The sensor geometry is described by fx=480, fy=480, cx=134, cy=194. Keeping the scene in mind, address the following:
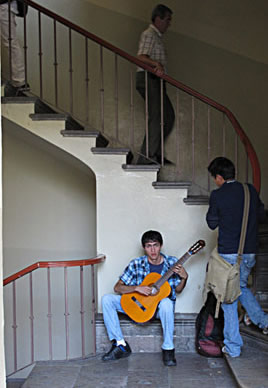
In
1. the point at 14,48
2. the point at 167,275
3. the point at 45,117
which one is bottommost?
the point at 167,275

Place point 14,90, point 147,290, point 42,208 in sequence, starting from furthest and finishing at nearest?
point 42,208 < point 14,90 < point 147,290

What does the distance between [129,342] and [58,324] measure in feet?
4.88

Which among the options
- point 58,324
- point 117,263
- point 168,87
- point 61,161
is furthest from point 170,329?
point 168,87

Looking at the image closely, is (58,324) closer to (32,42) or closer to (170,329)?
(170,329)

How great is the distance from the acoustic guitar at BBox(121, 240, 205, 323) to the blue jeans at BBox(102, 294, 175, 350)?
0.18ft

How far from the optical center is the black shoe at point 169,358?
3.44 meters

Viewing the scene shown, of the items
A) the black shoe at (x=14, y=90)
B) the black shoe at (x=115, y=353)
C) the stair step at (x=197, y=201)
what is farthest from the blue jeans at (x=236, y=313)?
the black shoe at (x=14, y=90)

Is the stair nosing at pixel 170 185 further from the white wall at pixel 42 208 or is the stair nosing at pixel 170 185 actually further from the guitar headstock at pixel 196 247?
the white wall at pixel 42 208

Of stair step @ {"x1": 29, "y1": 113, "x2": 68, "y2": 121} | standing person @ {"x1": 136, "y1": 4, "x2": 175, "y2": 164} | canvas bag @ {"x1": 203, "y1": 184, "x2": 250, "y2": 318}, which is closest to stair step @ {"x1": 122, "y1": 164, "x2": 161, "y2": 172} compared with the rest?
standing person @ {"x1": 136, "y1": 4, "x2": 175, "y2": 164}

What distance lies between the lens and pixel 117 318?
11.9ft

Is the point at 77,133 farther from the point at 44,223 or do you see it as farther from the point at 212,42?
the point at 212,42

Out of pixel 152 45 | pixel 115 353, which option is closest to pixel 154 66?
pixel 152 45

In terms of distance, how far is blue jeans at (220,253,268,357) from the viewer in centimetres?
333

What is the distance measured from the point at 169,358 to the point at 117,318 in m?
0.48
